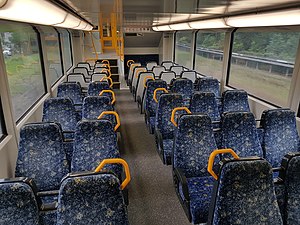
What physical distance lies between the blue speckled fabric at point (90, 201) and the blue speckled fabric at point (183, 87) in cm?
339

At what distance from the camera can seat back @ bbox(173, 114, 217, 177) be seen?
7.54ft

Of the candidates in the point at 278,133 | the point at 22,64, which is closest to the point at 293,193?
the point at 278,133

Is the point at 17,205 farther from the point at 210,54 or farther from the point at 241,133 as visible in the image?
the point at 210,54

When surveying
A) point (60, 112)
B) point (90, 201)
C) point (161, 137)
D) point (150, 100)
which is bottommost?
point (161, 137)

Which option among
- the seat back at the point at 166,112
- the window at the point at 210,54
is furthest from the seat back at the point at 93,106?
the window at the point at 210,54

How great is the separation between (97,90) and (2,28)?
1.61 m

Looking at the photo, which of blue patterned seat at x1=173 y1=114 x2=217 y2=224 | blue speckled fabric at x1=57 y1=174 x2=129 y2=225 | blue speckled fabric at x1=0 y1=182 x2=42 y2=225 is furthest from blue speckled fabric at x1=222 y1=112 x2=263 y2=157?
blue speckled fabric at x1=0 y1=182 x2=42 y2=225

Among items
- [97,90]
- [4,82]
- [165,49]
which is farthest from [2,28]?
[165,49]

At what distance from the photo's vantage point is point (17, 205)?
4.32 ft

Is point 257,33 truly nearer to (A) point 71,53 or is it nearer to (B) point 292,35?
(B) point 292,35

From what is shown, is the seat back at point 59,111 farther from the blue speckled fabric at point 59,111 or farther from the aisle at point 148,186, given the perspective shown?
the aisle at point 148,186

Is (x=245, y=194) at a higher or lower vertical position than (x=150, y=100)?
higher

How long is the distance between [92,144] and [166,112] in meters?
1.34

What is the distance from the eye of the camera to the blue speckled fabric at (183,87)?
4.50 m
